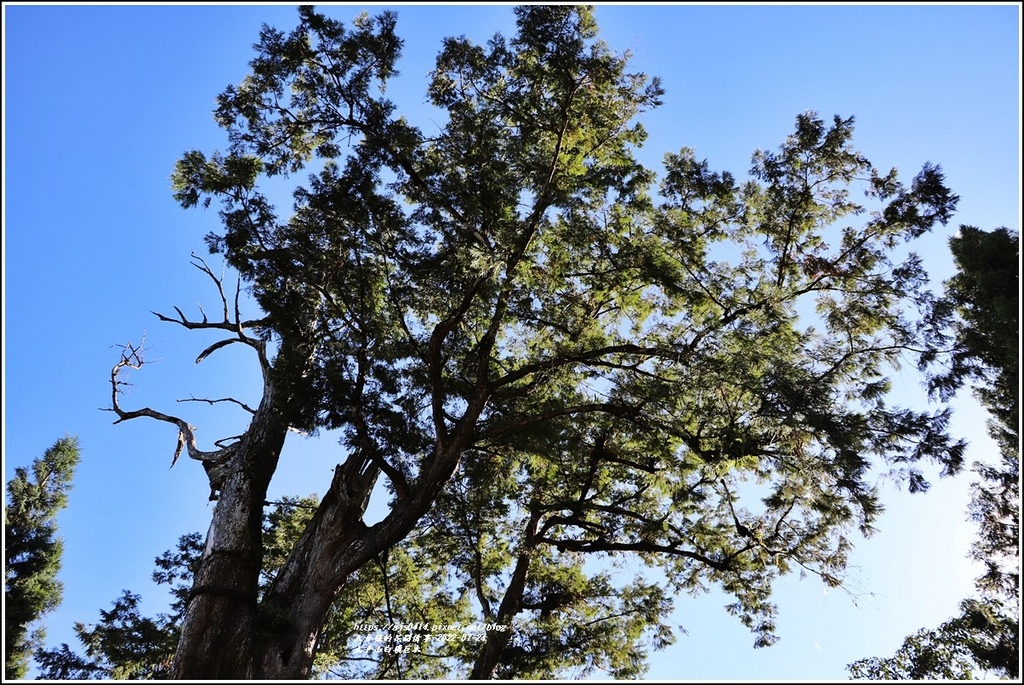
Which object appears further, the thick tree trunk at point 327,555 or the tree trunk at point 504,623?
the tree trunk at point 504,623

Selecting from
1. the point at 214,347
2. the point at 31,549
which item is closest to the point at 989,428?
the point at 214,347

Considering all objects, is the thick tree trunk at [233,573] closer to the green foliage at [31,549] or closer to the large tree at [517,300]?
the large tree at [517,300]

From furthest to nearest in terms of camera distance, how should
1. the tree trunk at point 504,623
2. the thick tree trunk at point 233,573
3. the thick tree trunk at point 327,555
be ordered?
the tree trunk at point 504,623
the thick tree trunk at point 327,555
the thick tree trunk at point 233,573

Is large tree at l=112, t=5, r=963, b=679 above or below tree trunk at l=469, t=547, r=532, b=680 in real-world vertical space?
above

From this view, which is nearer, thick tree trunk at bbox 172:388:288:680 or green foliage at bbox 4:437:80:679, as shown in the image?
thick tree trunk at bbox 172:388:288:680

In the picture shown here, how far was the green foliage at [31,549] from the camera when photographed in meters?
11.6

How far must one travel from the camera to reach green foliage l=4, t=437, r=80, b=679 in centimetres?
1157

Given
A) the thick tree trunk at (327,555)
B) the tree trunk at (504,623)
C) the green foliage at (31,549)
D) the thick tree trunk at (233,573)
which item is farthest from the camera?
the green foliage at (31,549)

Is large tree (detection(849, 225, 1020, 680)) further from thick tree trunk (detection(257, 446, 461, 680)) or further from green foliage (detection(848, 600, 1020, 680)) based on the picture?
thick tree trunk (detection(257, 446, 461, 680))

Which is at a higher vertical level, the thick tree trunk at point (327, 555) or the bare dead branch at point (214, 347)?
the bare dead branch at point (214, 347)

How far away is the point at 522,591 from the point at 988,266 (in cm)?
621

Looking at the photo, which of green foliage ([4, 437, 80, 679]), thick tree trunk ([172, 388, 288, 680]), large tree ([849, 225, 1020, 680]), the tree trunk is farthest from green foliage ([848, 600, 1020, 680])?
green foliage ([4, 437, 80, 679])

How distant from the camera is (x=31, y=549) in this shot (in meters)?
12.2

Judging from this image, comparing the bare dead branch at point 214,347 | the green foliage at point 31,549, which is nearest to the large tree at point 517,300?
the bare dead branch at point 214,347
